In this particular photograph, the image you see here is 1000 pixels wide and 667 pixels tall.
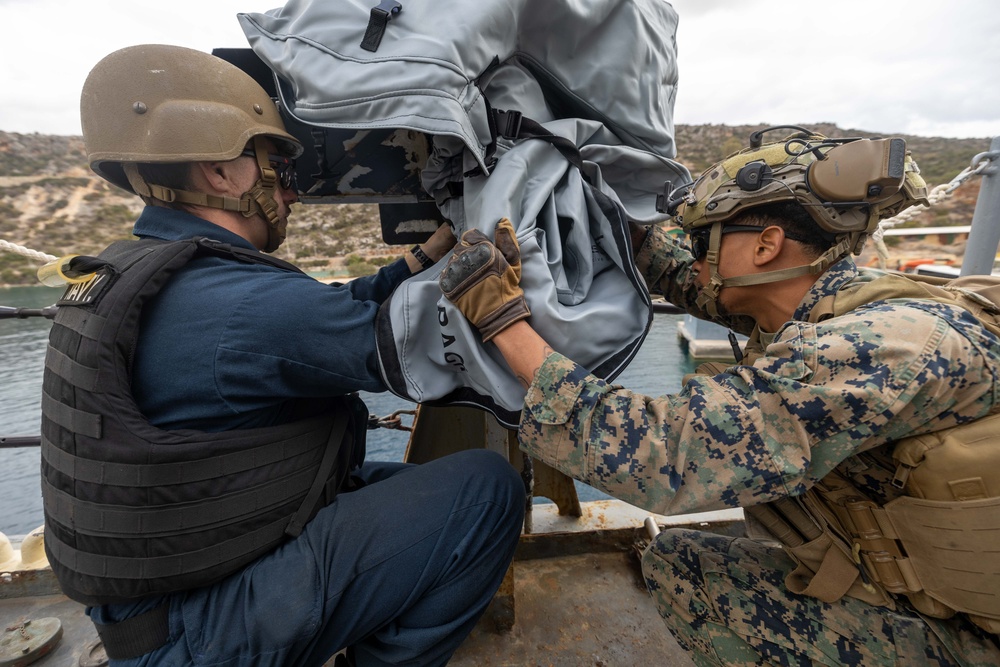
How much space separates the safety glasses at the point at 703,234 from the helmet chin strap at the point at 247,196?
4.95 feet

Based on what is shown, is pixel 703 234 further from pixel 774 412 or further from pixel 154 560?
pixel 154 560

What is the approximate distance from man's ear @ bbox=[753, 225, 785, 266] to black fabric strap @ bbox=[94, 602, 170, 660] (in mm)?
2080

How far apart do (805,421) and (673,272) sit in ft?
3.65

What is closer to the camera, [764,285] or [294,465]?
[294,465]

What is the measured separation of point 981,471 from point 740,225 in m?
0.92

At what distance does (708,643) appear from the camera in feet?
5.60

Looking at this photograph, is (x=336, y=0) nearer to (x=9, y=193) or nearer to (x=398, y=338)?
(x=398, y=338)

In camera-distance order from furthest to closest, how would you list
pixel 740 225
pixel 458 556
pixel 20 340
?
pixel 20 340 < pixel 740 225 < pixel 458 556

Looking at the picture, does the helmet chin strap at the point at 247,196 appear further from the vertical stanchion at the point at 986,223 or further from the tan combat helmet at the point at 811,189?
the vertical stanchion at the point at 986,223

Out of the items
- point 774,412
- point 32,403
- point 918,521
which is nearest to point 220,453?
point 774,412

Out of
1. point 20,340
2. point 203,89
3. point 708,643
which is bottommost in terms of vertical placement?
point 20,340

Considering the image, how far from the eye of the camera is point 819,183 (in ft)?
4.88

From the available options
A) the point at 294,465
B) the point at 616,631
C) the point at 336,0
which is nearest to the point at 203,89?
the point at 336,0

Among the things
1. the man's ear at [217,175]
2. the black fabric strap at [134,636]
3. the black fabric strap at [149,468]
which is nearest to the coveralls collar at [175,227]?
the man's ear at [217,175]
